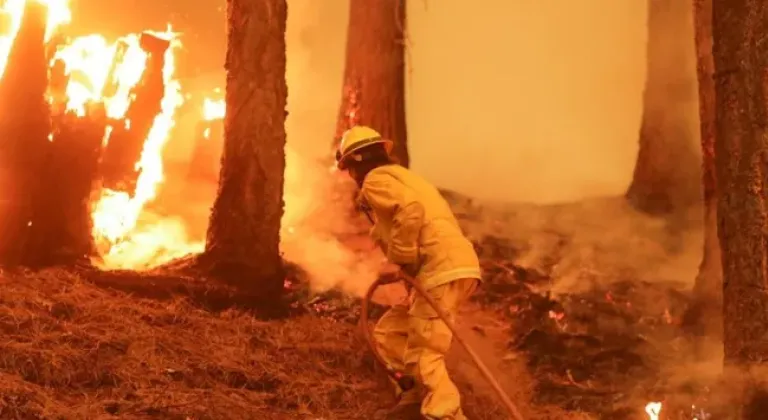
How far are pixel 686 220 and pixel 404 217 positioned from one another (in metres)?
6.92

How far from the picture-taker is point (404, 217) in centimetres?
510

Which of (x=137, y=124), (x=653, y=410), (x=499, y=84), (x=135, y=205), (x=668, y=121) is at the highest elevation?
(x=499, y=84)

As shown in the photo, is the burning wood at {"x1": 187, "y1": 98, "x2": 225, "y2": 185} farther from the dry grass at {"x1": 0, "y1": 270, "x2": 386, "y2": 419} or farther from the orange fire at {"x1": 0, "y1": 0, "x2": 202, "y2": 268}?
the dry grass at {"x1": 0, "y1": 270, "x2": 386, "y2": 419}

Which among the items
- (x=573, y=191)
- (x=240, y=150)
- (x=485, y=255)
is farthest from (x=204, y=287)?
(x=573, y=191)

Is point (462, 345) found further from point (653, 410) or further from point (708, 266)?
point (708, 266)

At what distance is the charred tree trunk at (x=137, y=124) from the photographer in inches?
319

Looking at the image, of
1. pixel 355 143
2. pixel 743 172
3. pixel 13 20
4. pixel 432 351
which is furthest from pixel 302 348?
pixel 13 20

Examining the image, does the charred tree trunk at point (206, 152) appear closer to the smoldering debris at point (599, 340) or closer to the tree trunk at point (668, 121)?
the smoldering debris at point (599, 340)

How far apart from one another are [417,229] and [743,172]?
201cm

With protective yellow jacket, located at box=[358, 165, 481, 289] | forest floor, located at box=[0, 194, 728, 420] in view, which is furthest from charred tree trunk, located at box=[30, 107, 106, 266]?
protective yellow jacket, located at box=[358, 165, 481, 289]

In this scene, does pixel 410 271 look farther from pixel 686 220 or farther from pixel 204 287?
pixel 686 220

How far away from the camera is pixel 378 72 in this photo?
398 inches

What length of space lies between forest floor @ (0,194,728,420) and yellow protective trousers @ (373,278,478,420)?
1.94ft

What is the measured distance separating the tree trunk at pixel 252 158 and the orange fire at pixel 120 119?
1156mm
